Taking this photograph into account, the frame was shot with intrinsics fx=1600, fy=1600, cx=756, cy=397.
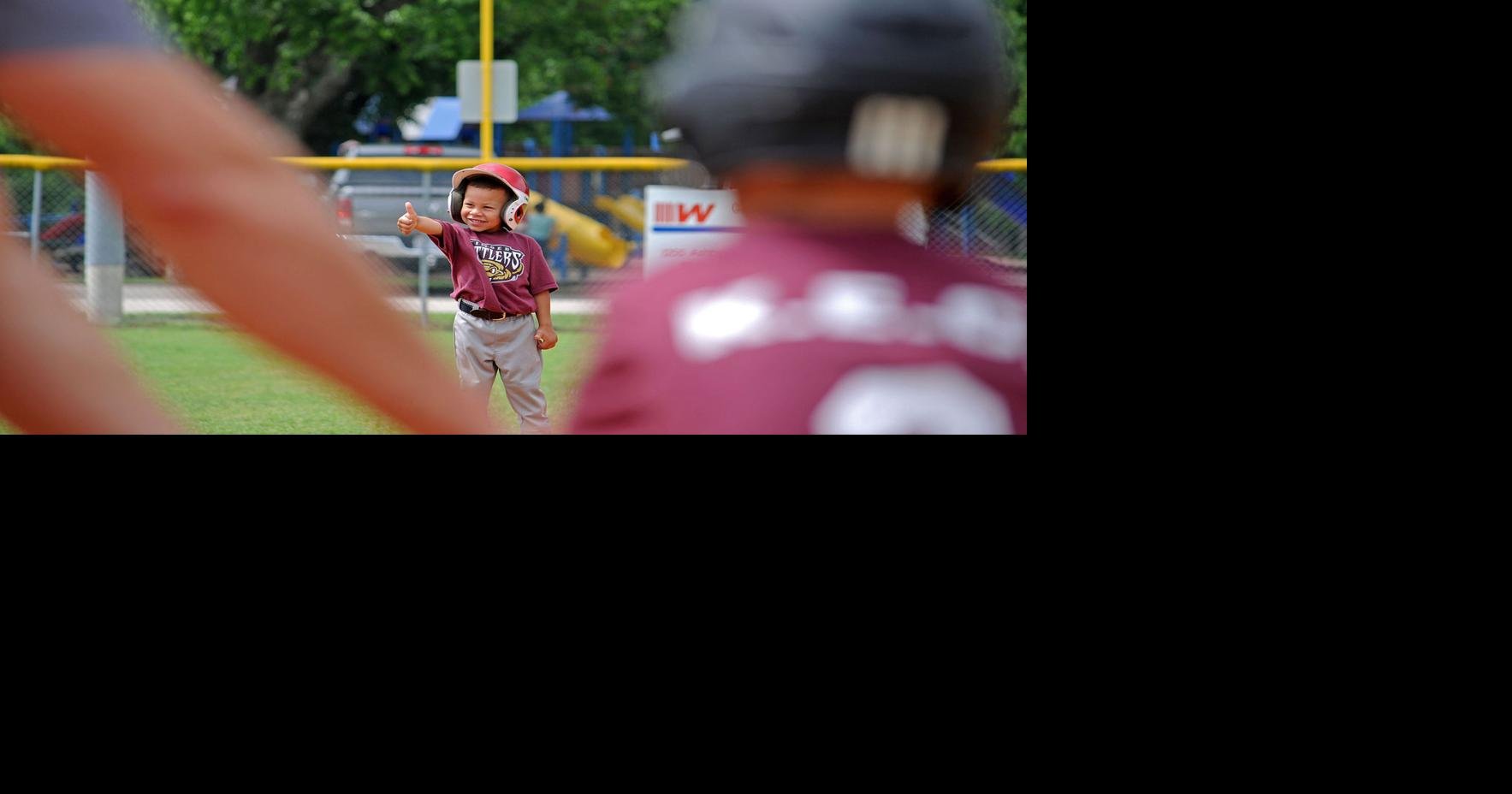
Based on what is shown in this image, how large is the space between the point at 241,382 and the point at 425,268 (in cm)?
254

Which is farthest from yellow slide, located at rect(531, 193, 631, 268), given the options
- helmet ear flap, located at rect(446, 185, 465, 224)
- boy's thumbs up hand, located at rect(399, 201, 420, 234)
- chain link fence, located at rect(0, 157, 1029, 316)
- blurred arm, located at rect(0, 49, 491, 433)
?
blurred arm, located at rect(0, 49, 491, 433)

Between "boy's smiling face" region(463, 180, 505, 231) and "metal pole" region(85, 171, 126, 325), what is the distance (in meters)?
4.65

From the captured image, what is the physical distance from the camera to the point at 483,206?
488 cm

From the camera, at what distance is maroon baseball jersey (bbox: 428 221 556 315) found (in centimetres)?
479

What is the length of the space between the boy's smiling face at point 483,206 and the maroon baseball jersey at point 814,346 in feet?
10.4

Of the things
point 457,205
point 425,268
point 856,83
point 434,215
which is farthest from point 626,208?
point 856,83

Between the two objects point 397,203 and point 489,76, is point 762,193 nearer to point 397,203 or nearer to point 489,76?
point 397,203

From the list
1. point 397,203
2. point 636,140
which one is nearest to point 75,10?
point 397,203

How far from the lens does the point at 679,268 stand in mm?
1751

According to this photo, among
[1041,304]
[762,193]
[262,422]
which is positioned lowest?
[262,422]

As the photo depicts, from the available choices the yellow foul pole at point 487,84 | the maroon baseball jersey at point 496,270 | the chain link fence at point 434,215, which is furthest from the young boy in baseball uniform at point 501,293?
the yellow foul pole at point 487,84

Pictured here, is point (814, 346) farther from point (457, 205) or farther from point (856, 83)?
point (457, 205)

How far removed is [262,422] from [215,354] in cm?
243

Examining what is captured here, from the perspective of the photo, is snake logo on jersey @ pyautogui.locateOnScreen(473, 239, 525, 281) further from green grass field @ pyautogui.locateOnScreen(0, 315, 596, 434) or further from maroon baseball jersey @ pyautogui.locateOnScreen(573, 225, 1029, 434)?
maroon baseball jersey @ pyautogui.locateOnScreen(573, 225, 1029, 434)
